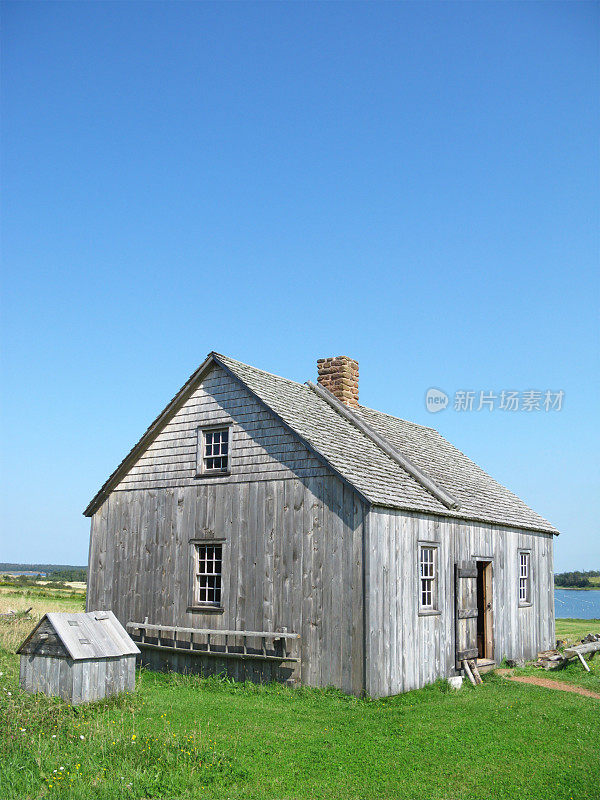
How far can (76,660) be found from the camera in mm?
12961

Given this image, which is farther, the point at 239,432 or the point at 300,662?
the point at 239,432

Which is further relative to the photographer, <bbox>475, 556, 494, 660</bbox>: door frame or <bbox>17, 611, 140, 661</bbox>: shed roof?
<bbox>475, 556, 494, 660</bbox>: door frame

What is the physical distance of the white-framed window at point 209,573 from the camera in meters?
18.0

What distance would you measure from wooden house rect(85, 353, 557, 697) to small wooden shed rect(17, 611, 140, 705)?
138 inches

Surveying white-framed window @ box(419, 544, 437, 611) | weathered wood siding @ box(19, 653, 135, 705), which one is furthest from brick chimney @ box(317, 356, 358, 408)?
Result: weathered wood siding @ box(19, 653, 135, 705)

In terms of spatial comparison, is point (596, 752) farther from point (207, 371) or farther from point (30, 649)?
point (207, 371)

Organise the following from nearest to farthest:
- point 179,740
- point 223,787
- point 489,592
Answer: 1. point 223,787
2. point 179,740
3. point 489,592

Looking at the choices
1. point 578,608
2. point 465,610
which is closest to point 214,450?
point 465,610

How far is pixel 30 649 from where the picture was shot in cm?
1358

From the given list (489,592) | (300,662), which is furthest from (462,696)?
(489,592)

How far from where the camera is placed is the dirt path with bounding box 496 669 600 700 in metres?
17.1

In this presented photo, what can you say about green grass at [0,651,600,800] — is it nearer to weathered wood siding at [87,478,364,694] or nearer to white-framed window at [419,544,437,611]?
weathered wood siding at [87,478,364,694]

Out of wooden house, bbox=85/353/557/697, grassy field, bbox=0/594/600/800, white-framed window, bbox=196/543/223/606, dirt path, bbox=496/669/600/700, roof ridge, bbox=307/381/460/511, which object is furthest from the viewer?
roof ridge, bbox=307/381/460/511

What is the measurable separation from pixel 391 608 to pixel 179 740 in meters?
6.15
